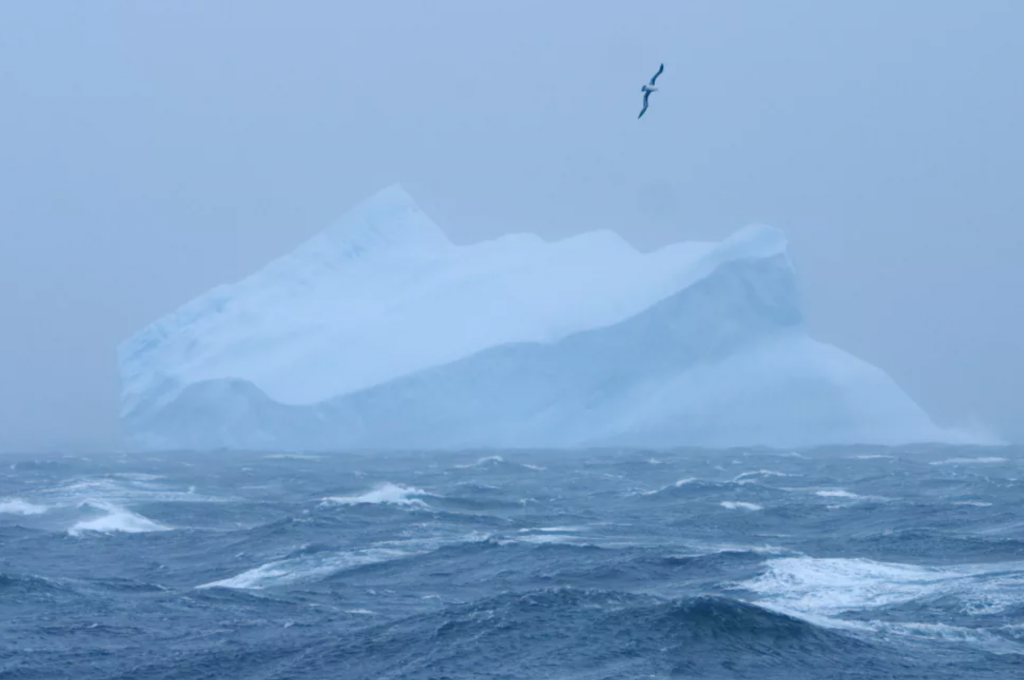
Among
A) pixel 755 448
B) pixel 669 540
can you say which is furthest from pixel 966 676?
pixel 755 448

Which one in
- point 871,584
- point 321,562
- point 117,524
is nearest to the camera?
point 871,584

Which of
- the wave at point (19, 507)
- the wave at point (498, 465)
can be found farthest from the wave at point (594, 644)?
the wave at point (498, 465)

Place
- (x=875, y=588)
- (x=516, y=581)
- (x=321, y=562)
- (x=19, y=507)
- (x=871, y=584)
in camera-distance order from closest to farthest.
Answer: (x=875, y=588) → (x=871, y=584) → (x=516, y=581) → (x=321, y=562) → (x=19, y=507)

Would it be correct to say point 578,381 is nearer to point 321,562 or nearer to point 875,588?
point 321,562

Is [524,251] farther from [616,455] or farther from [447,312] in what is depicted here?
[616,455]

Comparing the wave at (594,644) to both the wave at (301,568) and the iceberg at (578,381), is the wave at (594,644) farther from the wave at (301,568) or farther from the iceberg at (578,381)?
the iceberg at (578,381)

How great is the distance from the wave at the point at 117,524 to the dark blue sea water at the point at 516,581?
106 mm

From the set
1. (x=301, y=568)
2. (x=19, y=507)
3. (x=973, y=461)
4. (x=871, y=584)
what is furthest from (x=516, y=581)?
(x=973, y=461)

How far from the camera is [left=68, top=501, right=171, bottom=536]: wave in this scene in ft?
61.9

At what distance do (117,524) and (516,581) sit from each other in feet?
29.7

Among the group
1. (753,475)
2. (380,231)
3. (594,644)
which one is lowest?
(594,644)

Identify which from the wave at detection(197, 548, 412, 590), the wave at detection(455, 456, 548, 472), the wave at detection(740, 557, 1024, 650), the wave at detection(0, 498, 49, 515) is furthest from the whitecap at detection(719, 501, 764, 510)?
the wave at detection(0, 498, 49, 515)

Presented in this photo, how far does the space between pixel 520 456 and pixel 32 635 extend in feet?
101

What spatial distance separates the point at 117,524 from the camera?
19500mm
